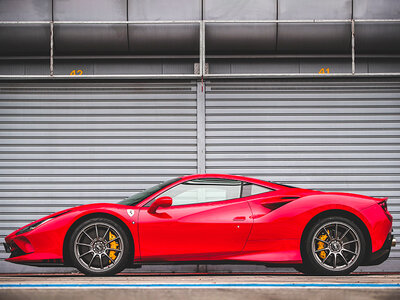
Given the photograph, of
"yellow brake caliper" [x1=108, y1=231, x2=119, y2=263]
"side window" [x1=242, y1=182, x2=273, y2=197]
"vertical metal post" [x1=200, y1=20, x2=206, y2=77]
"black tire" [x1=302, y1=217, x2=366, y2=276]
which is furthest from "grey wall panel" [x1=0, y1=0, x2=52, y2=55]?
"black tire" [x1=302, y1=217, x2=366, y2=276]

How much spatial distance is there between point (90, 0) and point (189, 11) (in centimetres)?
198

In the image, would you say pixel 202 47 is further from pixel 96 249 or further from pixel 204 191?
pixel 96 249

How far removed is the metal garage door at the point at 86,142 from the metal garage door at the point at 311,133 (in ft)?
2.19

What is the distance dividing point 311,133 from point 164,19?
146 inches

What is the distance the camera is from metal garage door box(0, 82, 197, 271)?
8.96m

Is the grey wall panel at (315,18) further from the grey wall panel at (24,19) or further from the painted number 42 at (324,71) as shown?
the grey wall panel at (24,19)

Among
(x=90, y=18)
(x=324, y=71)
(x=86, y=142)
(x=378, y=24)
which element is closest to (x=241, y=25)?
(x=324, y=71)

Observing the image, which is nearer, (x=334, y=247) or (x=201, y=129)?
(x=334, y=247)

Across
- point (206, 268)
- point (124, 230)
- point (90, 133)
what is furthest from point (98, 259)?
point (90, 133)

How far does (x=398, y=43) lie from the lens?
357 inches

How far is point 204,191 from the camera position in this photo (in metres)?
5.46

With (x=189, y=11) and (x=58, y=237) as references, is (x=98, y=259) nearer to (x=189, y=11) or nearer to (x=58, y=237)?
(x=58, y=237)

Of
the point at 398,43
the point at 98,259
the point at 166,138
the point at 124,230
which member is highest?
the point at 398,43

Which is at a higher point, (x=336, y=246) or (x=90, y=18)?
(x=90, y=18)
